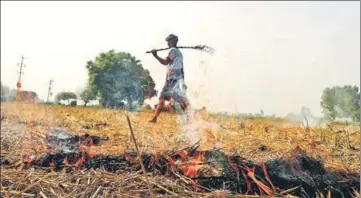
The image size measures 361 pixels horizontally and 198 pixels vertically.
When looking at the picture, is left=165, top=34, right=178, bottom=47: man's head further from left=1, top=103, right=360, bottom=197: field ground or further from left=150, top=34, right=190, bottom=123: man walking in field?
left=1, top=103, right=360, bottom=197: field ground

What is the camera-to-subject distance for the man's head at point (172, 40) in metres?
7.05

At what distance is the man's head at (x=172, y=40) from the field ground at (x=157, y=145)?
142 centimetres

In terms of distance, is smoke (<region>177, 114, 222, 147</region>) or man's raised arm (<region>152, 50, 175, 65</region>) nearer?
smoke (<region>177, 114, 222, 147</region>)

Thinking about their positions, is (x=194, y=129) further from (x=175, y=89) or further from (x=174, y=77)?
(x=174, y=77)

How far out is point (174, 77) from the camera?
727 cm

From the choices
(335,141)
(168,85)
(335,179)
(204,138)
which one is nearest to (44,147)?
(204,138)

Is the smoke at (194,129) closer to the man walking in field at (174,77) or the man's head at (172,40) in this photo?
the man walking in field at (174,77)

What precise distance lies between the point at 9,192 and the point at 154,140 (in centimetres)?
225

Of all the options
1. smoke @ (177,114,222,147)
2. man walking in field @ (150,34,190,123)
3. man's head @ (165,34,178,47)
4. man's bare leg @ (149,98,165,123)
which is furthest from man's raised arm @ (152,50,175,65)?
smoke @ (177,114,222,147)

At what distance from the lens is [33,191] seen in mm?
3461

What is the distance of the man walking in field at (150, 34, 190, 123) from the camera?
23.2 feet

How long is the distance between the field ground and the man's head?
1422 mm

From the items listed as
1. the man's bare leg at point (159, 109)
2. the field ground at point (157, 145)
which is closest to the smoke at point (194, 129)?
the field ground at point (157, 145)

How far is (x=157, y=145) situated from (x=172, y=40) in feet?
8.96
